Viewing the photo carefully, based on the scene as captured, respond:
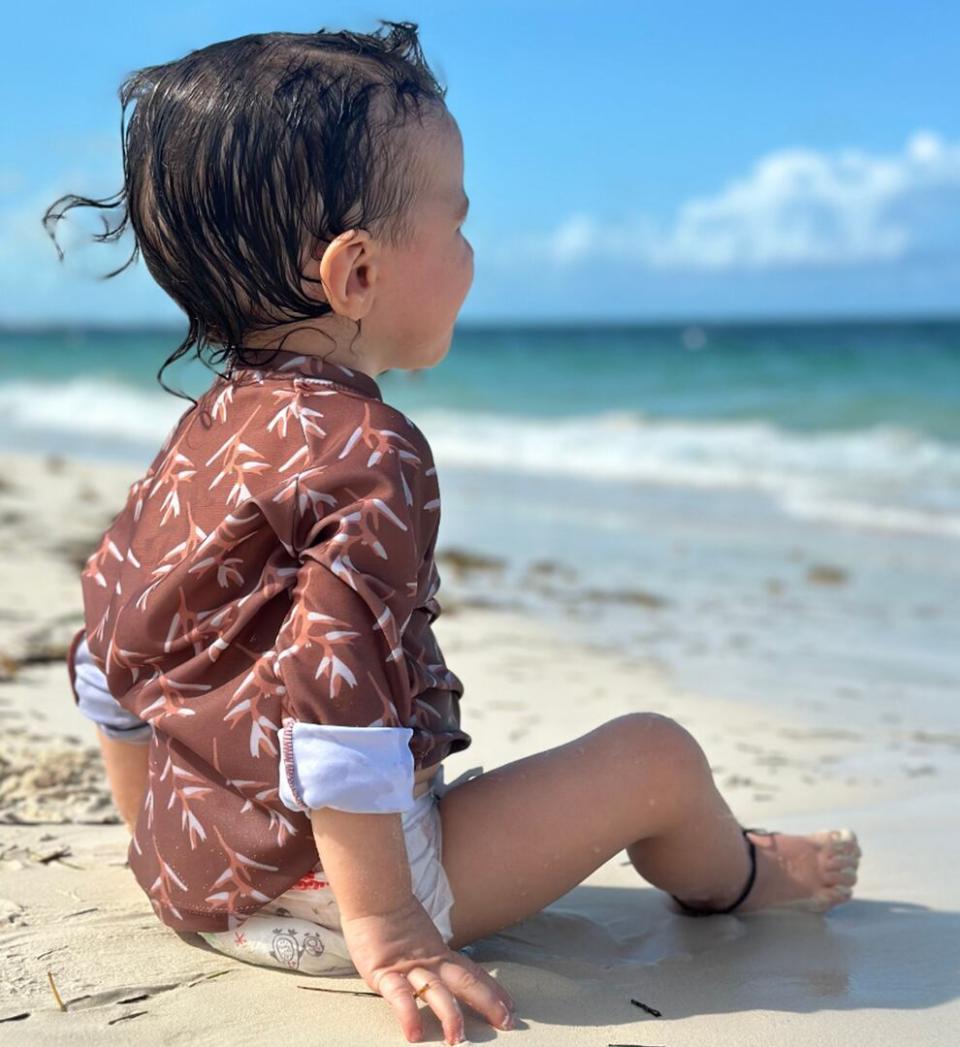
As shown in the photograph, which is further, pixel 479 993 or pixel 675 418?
pixel 675 418

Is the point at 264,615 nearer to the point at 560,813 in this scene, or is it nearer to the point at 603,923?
the point at 560,813

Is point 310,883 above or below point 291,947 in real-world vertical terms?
above

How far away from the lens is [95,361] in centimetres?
3459

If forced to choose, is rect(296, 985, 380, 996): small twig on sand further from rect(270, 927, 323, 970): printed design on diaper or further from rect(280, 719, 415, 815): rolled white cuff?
rect(280, 719, 415, 815): rolled white cuff

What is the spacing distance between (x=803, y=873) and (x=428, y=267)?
3.66ft

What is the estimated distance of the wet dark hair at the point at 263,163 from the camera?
5.55ft

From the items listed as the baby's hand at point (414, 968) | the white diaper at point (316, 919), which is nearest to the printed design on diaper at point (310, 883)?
the white diaper at point (316, 919)

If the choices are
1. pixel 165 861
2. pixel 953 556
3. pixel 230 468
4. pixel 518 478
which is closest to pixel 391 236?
pixel 230 468

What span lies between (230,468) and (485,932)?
2.41ft

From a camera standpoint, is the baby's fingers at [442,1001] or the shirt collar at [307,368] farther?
the shirt collar at [307,368]

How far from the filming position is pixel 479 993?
5.33 ft

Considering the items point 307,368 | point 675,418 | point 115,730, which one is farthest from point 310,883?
point 675,418

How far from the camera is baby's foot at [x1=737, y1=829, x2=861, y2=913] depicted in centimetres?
215

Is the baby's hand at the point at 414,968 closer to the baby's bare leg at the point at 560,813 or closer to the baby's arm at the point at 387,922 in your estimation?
the baby's arm at the point at 387,922
